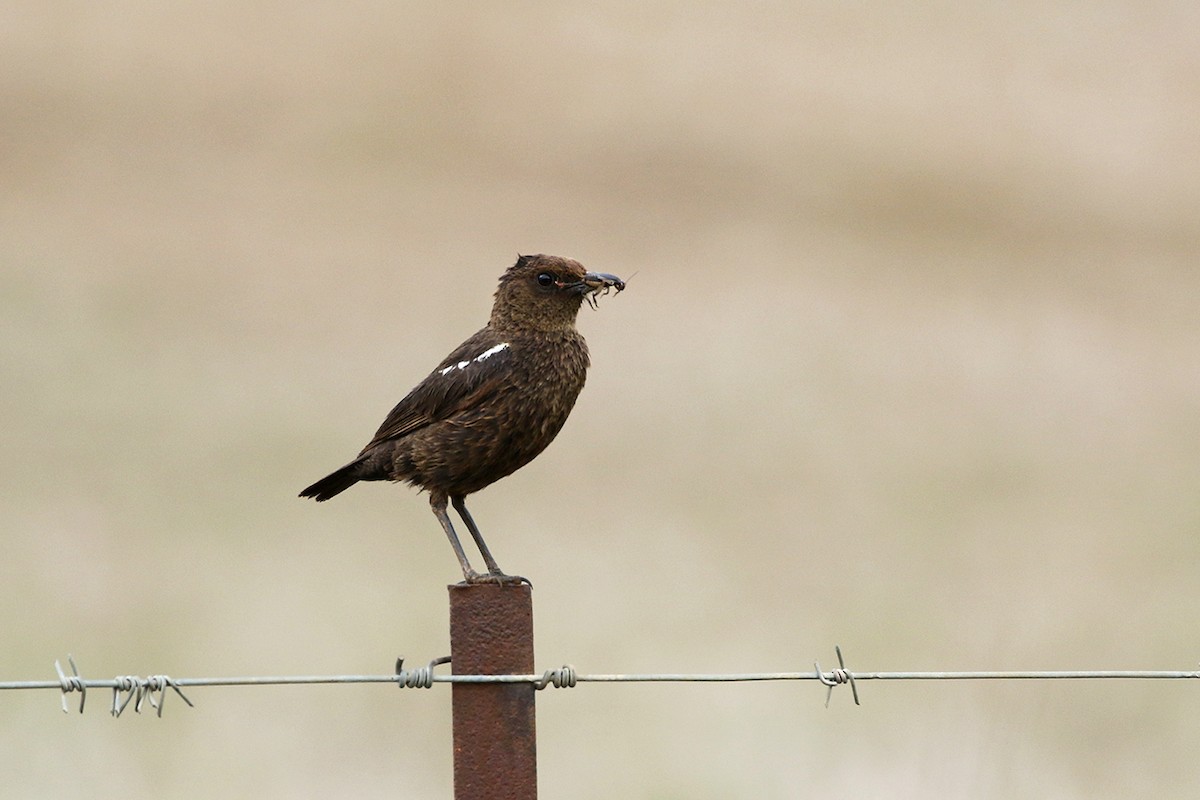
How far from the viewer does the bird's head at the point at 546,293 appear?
4227 millimetres

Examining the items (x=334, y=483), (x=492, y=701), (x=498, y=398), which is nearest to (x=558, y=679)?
(x=492, y=701)

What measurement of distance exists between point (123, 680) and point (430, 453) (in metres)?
1.30

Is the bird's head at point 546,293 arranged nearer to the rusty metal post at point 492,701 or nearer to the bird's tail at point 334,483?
the bird's tail at point 334,483

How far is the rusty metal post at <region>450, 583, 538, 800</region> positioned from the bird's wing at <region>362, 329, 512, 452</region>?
117cm

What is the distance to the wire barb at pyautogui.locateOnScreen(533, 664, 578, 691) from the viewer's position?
298 cm

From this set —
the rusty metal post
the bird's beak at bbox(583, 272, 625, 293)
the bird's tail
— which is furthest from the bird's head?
the rusty metal post

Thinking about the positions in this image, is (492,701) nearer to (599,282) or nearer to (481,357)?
(481,357)

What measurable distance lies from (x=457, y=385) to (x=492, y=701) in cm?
138

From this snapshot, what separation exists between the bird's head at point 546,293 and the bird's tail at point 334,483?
68 centimetres

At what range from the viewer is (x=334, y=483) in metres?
4.52

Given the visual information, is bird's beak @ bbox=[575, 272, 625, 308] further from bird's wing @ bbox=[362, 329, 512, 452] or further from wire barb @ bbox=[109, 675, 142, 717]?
wire barb @ bbox=[109, 675, 142, 717]

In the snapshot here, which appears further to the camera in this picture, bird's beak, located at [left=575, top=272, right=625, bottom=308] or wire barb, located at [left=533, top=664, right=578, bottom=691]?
bird's beak, located at [left=575, top=272, right=625, bottom=308]

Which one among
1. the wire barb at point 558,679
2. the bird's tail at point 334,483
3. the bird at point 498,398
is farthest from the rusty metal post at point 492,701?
the bird's tail at point 334,483

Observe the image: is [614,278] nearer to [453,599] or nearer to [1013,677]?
[453,599]
